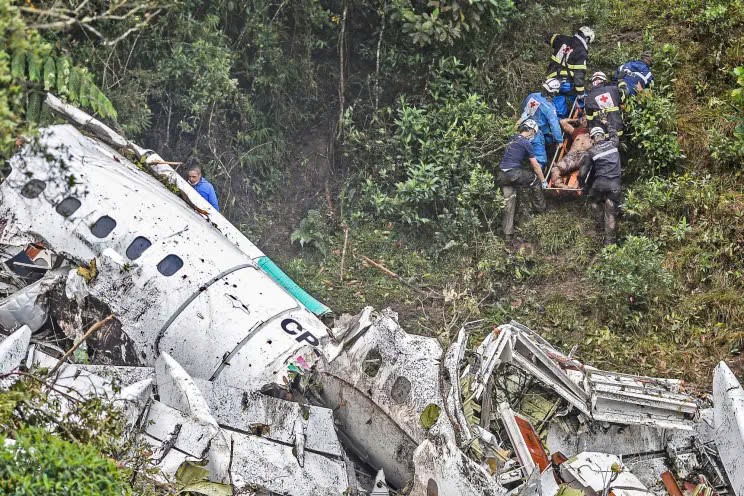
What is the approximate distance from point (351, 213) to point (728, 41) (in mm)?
5835

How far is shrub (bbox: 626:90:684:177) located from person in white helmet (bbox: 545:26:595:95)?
2.93ft

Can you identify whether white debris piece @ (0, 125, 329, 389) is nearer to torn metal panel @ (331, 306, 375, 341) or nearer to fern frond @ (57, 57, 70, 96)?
torn metal panel @ (331, 306, 375, 341)

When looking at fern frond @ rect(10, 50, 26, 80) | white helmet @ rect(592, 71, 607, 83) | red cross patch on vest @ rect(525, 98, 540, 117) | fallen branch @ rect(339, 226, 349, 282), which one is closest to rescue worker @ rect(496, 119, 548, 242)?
red cross patch on vest @ rect(525, 98, 540, 117)

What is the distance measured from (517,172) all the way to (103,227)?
212 inches

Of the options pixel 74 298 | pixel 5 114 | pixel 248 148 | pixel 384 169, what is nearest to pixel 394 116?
pixel 384 169

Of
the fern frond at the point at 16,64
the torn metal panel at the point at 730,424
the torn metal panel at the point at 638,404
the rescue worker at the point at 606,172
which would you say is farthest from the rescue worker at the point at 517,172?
the fern frond at the point at 16,64

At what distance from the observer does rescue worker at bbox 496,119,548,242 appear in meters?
11.1

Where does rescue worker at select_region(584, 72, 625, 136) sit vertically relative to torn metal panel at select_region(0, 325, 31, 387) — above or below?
above

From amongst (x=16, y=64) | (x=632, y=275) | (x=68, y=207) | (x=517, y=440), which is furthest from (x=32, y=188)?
(x=632, y=275)

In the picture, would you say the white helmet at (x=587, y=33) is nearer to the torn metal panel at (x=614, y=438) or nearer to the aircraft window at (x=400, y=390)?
the torn metal panel at (x=614, y=438)

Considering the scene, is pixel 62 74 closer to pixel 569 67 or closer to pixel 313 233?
pixel 313 233

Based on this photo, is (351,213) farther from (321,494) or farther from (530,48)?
(321,494)

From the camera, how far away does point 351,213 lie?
12.1 meters

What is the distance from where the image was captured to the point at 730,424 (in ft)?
25.5
